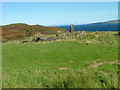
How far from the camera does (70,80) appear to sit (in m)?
6.77

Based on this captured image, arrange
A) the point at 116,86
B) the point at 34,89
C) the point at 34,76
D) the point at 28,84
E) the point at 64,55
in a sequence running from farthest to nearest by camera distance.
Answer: the point at 64,55, the point at 34,76, the point at 28,84, the point at 34,89, the point at 116,86

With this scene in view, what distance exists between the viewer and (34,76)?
8.65 m

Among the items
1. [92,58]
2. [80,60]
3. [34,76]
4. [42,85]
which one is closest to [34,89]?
[42,85]

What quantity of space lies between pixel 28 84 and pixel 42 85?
0.59m

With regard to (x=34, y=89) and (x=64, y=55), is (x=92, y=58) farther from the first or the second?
(x=34, y=89)

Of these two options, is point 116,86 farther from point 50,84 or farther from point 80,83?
point 50,84

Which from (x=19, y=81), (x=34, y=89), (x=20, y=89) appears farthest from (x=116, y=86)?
(x=19, y=81)

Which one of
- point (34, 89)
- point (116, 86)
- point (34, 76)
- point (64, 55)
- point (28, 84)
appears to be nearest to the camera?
point (116, 86)

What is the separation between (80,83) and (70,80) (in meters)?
0.46

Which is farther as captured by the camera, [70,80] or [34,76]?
[34,76]

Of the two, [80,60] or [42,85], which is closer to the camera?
[42,85]

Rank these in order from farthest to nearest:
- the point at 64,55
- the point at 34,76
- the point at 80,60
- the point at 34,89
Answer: the point at 64,55 < the point at 80,60 < the point at 34,76 < the point at 34,89

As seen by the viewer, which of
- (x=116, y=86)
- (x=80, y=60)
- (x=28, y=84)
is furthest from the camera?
(x=80, y=60)

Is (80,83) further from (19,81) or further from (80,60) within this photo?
(80,60)
